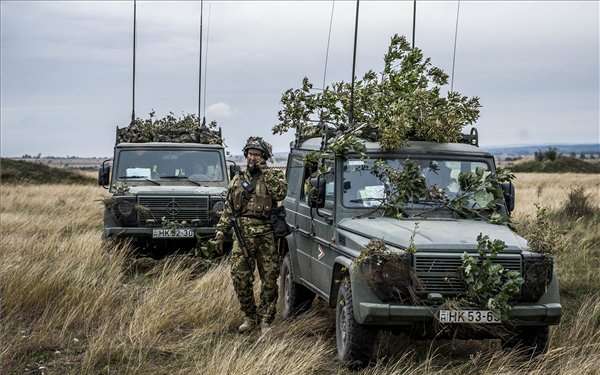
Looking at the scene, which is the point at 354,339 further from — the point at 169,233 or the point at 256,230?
the point at 169,233

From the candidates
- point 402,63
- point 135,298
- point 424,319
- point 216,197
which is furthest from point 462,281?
point 216,197

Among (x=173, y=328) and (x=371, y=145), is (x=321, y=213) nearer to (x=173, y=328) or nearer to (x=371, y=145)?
(x=371, y=145)

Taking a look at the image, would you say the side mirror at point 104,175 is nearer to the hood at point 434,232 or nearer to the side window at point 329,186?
the side window at point 329,186

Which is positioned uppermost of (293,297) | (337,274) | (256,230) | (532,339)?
(256,230)

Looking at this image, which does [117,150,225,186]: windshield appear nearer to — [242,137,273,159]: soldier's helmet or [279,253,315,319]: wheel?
[279,253,315,319]: wheel

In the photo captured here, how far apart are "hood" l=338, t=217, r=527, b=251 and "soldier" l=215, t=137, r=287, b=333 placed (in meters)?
1.12

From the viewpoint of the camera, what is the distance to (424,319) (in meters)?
6.64

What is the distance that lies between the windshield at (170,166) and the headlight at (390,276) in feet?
22.8

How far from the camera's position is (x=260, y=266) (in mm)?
A: 8758

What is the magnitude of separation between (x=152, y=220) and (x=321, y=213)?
185 inches

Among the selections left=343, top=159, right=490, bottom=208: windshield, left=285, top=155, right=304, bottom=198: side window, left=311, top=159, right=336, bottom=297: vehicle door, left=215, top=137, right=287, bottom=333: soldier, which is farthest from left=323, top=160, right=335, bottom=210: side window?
left=285, top=155, right=304, bottom=198: side window

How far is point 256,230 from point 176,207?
413 cm

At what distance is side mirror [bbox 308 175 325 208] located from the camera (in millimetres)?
7949

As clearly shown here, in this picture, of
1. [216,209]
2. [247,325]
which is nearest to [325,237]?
[247,325]
